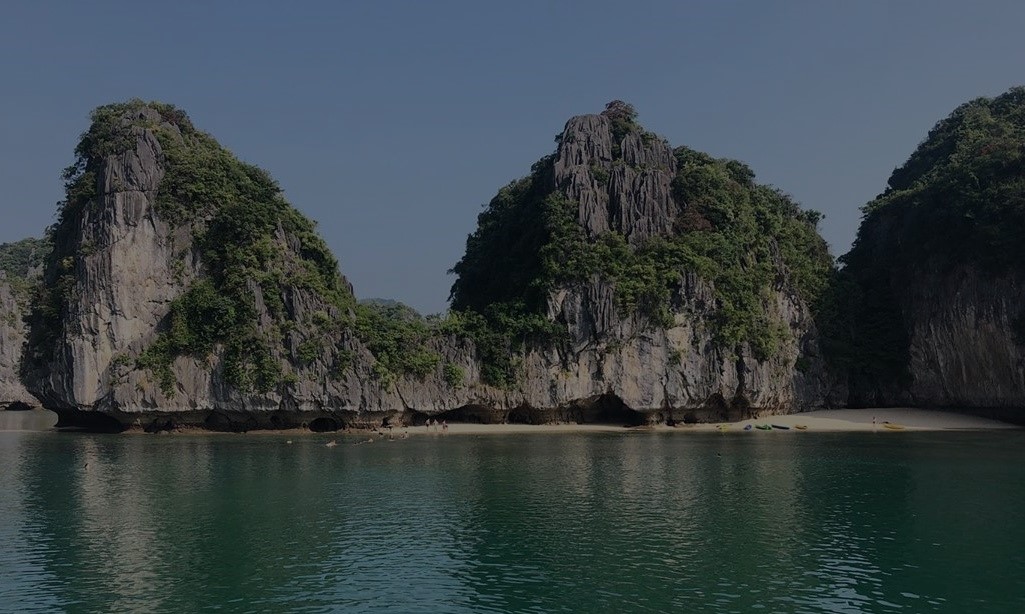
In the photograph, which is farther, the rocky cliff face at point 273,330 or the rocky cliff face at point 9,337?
the rocky cliff face at point 9,337

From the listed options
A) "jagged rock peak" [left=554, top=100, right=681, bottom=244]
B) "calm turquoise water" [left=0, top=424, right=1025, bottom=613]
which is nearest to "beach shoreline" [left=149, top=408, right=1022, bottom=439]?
"jagged rock peak" [left=554, top=100, right=681, bottom=244]

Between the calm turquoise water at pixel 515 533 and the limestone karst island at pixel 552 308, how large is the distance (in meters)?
14.3

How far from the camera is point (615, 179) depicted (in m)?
58.4

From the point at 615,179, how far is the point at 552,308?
11670 millimetres

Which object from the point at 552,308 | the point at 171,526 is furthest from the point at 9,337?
the point at 171,526

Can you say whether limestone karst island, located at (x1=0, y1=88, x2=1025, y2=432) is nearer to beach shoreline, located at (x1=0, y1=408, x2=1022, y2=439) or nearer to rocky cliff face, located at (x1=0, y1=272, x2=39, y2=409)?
beach shoreline, located at (x1=0, y1=408, x2=1022, y2=439)

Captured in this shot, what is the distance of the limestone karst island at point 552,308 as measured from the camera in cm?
4944

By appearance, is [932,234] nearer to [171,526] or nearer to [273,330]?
[273,330]

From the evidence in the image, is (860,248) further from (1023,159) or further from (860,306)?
(1023,159)

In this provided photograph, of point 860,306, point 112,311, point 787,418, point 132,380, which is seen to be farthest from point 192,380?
point 860,306

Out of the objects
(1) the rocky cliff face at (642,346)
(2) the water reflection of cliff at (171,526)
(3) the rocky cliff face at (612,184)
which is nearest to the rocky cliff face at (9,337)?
(2) the water reflection of cliff at (171,526)

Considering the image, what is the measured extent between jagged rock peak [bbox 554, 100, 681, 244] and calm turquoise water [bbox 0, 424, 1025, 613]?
2495 cm

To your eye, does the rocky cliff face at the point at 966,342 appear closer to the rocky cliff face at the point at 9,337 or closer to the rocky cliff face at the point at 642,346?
the rocky cliff face at the point at 642,346

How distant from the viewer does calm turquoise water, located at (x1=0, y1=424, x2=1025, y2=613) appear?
15289 millimetres
